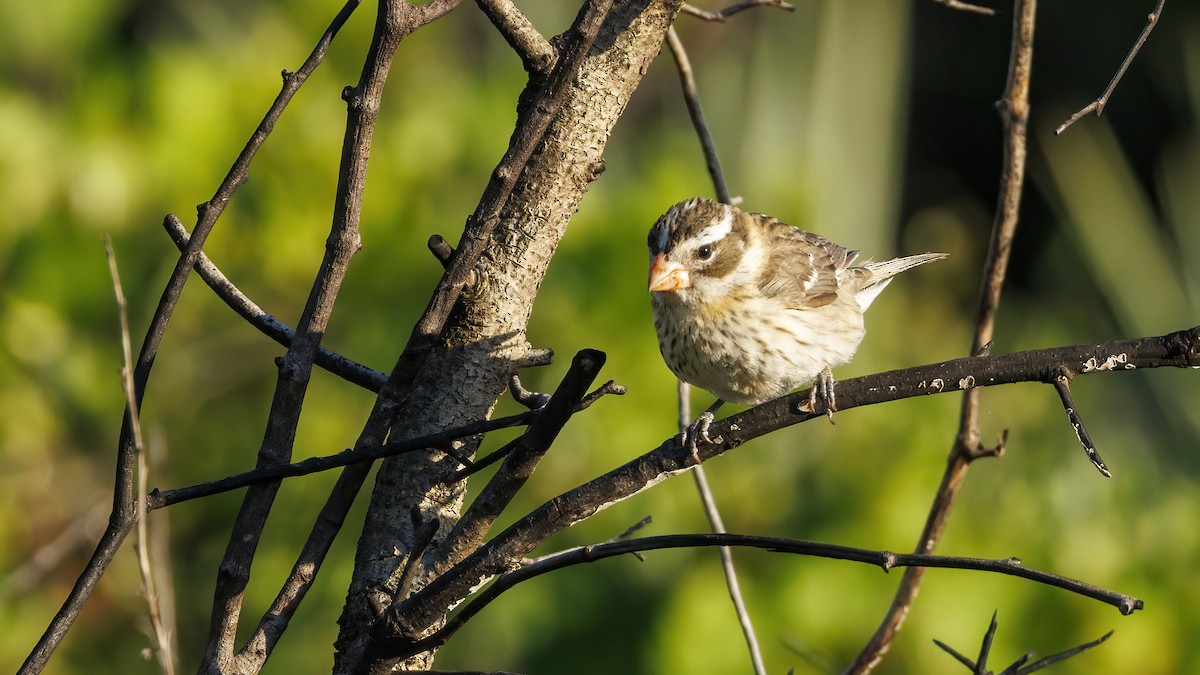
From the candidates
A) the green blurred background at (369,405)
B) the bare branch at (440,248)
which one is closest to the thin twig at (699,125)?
the bare branch at (440,248)

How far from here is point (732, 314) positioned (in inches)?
92.4

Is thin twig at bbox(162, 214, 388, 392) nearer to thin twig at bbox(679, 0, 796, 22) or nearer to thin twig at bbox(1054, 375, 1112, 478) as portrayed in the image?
thin twig at bbox(679, 0, 796, 22)

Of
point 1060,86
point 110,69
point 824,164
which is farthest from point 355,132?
point 1060,86

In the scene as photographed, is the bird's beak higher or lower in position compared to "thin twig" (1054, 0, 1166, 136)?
higher

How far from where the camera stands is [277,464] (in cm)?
134

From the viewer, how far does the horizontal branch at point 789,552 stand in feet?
3.64

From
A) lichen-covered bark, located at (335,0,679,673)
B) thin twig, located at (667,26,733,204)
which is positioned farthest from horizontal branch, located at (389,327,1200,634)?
thin twig, located at (667,26,733,204)

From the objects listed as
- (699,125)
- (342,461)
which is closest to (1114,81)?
(699,125)

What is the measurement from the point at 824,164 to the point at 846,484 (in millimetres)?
2082

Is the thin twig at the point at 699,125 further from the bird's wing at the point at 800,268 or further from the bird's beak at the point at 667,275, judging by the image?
the bird's wing at the point at 800,268

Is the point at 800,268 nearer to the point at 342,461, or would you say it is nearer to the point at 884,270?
the point at 884,270

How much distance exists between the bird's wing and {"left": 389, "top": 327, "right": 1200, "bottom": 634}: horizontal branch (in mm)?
1152

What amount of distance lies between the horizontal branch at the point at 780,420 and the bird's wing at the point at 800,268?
1152mm

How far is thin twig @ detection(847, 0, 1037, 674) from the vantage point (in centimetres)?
173
